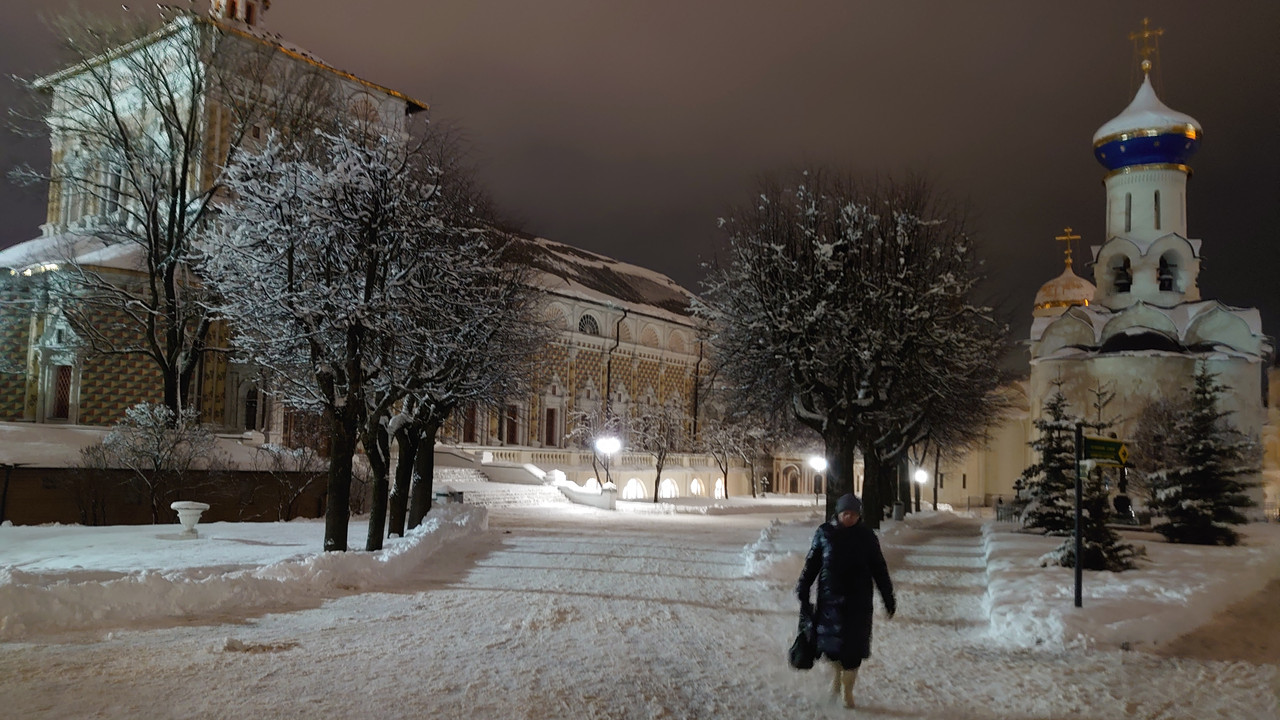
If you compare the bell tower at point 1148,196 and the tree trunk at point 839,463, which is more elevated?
the bell tower at point 1148,196

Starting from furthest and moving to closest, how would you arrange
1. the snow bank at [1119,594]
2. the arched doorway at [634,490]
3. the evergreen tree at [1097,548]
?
the arched doorway at [634,490] < the evergreen tree at [1097,548] < the snow bank at [1119,594]

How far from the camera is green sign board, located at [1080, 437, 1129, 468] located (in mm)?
9977

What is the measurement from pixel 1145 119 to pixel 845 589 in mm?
35199

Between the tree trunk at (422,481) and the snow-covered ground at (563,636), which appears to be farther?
the tree trunk at (422,481)

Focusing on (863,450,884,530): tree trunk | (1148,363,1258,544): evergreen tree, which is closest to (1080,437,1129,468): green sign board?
(1148,363,1258,544): evergreen tree

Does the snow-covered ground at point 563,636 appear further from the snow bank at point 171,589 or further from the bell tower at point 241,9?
the bell tower at point 241,9

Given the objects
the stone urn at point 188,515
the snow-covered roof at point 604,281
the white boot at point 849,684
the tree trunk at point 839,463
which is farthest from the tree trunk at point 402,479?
the snow-covered roof at point 604,281

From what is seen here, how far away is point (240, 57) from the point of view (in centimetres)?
2641

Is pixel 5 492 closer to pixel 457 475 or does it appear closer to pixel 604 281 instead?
pixel 457 475

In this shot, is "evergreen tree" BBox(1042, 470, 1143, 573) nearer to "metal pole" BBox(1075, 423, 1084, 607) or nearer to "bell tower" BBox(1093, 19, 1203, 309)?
"metal pole" BBox(1075, 423, 1084, 607)

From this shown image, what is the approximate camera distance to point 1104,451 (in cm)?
1011

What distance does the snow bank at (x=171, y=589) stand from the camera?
7812 mm

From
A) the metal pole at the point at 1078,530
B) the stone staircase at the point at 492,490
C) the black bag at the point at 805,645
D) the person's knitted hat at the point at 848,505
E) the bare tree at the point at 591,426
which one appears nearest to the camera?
the black bag at the point at 805,645

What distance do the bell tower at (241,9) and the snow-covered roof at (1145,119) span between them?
33296 millimetres
